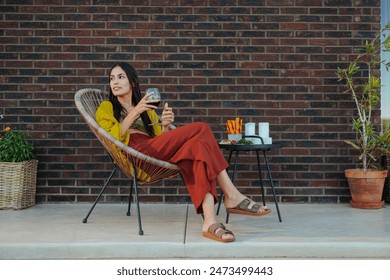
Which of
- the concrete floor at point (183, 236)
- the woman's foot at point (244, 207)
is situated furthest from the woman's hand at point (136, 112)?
the woman's foot at point (244, 207)

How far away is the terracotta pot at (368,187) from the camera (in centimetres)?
391

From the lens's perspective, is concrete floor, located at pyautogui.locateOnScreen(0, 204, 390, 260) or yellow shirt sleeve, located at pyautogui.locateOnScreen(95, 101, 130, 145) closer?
concrete floor, located at pyautogui.locateOnScreen(0, 204, 390, 260)

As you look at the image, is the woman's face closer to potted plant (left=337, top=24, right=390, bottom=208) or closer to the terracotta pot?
potted plant (left=337, top=24, right=390, bottom=208)

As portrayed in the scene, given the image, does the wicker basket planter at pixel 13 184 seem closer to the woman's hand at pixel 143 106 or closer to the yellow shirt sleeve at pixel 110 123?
the yellow shirt sleeve at pixel 110 123

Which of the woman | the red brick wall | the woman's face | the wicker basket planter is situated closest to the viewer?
the woman

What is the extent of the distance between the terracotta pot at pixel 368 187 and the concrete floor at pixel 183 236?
→ 0.50ft

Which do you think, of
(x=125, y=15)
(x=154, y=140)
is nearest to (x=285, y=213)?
(x=154, y=140)

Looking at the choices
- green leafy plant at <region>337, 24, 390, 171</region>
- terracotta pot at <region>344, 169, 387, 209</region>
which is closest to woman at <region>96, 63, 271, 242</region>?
terracotta pot at <region>344, 169, 387, 209</region>

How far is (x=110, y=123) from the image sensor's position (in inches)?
124

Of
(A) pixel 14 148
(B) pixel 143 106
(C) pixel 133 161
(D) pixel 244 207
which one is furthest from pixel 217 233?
(A) pixel 14 148

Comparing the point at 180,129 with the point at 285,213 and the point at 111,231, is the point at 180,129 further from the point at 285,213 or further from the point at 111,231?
the point at 285,213

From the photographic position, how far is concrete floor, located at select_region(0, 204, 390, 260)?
2664mm

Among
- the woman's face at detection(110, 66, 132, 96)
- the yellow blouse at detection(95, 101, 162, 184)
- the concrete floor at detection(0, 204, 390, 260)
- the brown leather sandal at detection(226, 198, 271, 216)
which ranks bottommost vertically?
the concrete floor at detection(0, 204, 390, 260)

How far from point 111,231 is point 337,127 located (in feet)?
7.25
